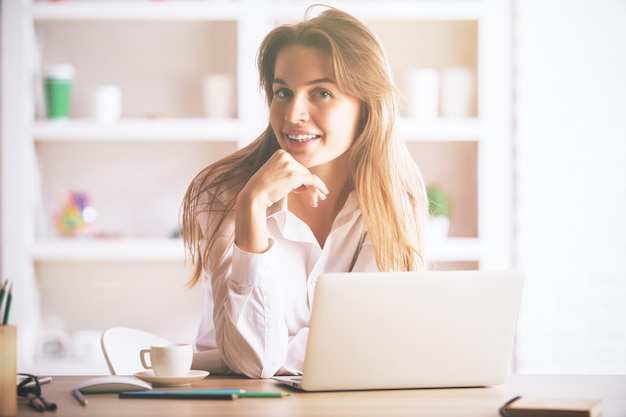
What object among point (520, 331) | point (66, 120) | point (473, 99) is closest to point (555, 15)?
point (473, 99)

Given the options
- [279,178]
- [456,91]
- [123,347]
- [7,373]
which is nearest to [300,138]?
[279,178]

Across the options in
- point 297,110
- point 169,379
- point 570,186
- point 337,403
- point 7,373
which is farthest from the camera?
point 570,186

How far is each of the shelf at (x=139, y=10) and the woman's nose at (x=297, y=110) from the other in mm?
1809

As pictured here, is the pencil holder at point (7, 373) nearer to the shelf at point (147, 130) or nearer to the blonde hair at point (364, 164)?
the blonde hair at point (364, 164)

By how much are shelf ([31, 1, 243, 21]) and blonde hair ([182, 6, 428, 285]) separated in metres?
1.59

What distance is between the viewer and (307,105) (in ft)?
6.84

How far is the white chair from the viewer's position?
71.9 inches

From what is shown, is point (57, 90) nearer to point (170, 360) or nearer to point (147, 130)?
point (147, 130)

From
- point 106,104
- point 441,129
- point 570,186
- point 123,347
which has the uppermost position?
point 106,104

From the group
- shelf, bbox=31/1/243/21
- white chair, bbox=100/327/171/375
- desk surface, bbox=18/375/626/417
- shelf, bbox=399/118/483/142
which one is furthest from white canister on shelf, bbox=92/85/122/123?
desk surface, bbox=18/375/626/417

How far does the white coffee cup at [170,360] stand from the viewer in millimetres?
1471

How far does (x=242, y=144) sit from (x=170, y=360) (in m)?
2.37

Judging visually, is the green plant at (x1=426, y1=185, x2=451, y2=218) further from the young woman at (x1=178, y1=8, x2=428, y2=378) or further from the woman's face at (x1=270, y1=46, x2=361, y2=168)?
the woman's face at (x1=270, y1=46, x2=361, y2=168)

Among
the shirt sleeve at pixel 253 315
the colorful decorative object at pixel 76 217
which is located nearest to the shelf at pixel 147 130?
the colorful decorative object at pixel 76 217
